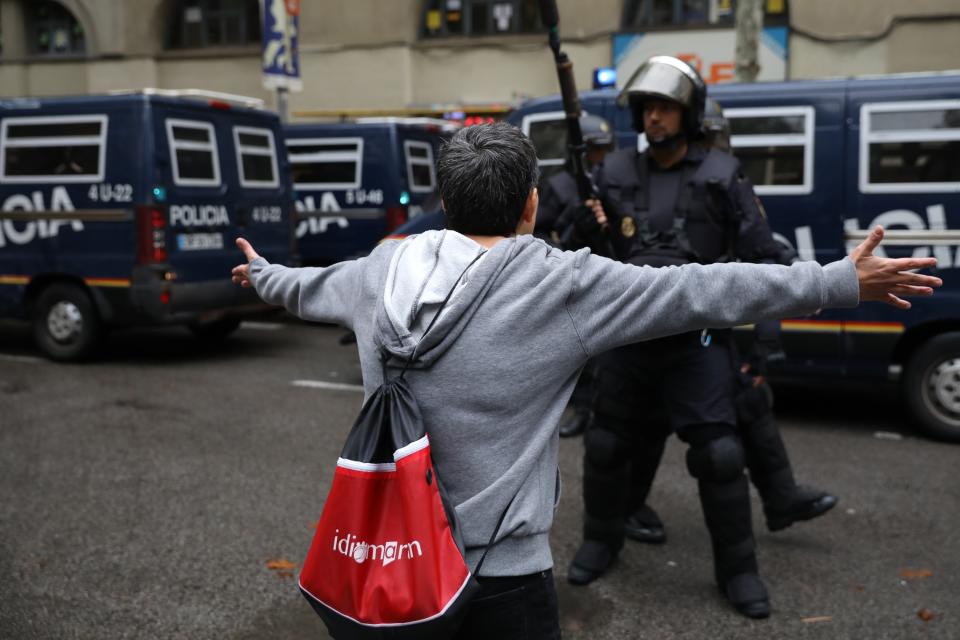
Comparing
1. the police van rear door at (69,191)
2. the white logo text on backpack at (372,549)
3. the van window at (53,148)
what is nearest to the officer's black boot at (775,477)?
the white logo text on backpack at (372,549)

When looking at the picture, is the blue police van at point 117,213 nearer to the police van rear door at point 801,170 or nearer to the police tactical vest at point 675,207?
the police van rear door at point 801,170

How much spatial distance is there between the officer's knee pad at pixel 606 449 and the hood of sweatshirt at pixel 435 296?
2.13 meters

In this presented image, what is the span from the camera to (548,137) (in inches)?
301

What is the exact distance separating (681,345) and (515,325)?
1.94m

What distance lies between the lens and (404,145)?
1202 cm

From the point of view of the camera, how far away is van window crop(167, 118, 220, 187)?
8.94m

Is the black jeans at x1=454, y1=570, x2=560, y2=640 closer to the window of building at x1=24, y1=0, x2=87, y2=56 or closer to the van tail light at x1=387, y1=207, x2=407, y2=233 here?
the van tail light at x1=387, y1=207, x2=407, y2=233

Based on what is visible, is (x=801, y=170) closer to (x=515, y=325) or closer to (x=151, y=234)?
(x=151, y=234)

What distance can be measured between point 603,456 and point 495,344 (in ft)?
7.02

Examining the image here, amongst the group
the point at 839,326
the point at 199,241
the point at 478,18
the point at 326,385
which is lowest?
the point at 326,385

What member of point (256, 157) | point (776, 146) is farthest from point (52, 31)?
point (776, 146)

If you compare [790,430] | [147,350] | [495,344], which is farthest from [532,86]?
[495,344]

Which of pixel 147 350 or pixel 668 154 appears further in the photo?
pixel 147 350

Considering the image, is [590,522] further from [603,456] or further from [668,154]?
[668,154]
